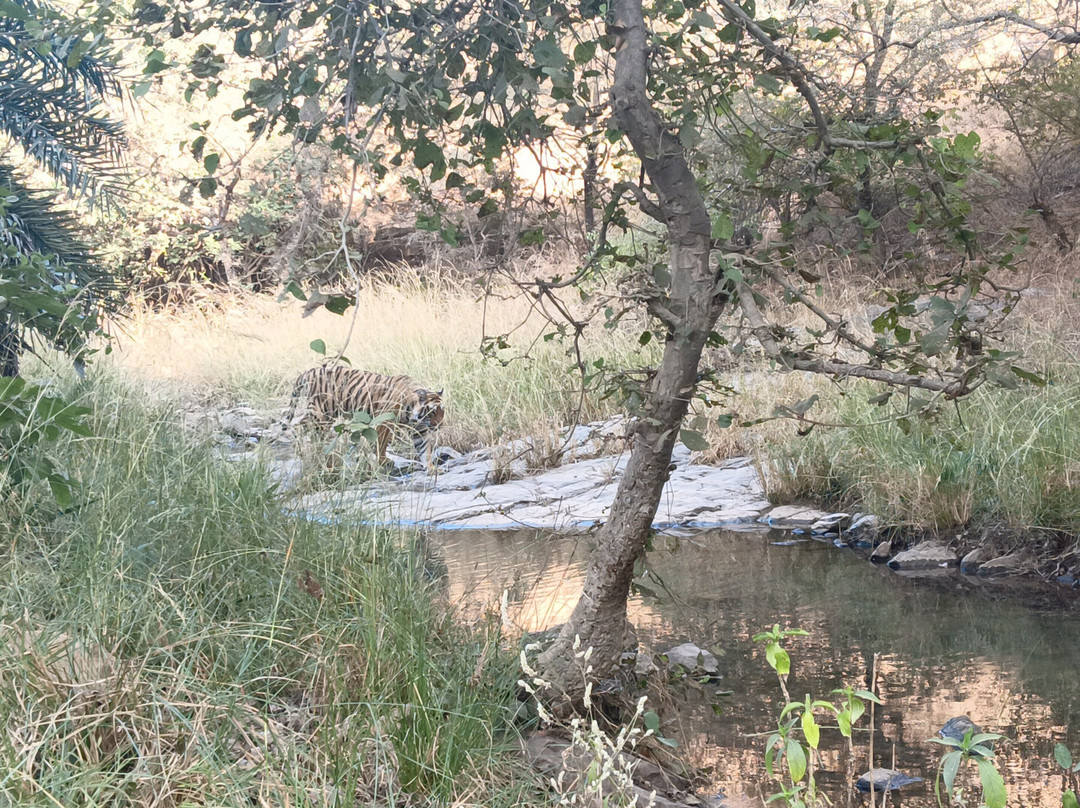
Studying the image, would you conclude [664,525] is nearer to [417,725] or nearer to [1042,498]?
[1042,498]

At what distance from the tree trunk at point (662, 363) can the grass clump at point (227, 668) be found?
0.95 feet

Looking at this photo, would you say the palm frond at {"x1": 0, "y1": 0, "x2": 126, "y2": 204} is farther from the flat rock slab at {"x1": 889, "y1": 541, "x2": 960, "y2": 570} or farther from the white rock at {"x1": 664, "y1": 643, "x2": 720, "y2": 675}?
the flat rock slab at {"x1": 889, "y1": 541, "x2": 960, "y2": 570}

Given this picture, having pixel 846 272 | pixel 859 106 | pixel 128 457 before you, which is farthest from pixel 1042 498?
pixel 846 272

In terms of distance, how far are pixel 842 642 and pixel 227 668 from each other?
2.67 m

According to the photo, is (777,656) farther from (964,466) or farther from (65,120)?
(65,120)

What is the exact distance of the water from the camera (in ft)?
10.3

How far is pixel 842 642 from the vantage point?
4.13 metres

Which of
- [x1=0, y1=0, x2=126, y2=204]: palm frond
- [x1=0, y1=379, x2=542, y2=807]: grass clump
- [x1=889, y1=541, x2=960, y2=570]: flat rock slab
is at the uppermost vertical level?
[x1=0, y1=0, x2=126, y2=204]: palm frond

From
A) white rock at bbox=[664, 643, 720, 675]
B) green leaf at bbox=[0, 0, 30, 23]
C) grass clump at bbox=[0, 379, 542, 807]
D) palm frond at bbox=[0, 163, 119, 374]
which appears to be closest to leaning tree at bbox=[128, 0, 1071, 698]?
green leaf at bbox=[0, 0, 30, 23]

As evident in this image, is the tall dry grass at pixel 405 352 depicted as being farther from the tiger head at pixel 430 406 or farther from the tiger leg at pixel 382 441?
the tiger leg at pixel 382 441

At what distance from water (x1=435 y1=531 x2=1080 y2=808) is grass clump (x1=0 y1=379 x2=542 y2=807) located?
0.53 meters

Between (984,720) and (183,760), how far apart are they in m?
2.58

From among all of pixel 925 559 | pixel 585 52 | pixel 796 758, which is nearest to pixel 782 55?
pixel 585 52

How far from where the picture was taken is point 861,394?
7039 millimetres
